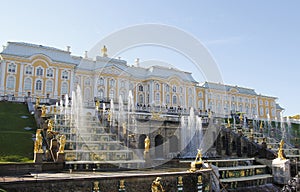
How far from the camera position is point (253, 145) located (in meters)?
22.0

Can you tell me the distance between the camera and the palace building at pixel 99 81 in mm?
44344

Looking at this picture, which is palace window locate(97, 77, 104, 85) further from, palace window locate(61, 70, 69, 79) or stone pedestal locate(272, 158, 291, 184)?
stone pedestal locate(272, 158, 291, 184)

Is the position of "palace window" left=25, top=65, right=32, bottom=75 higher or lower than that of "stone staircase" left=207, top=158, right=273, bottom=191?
higher

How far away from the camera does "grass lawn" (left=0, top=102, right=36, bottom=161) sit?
14570 millimetres

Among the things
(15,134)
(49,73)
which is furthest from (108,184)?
(49,73)

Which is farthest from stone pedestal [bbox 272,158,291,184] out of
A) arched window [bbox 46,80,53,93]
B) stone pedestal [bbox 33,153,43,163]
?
arched window [bbox 46,80,53,93]

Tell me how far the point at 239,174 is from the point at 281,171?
327 centimetres

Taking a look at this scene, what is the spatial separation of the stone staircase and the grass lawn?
975 centimetres

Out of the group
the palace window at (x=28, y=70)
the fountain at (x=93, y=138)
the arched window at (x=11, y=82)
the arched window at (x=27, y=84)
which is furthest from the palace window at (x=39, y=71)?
the fountain at (x=93, y=138)

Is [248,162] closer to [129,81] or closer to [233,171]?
[233,171]

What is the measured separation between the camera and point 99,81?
51000 millimetres

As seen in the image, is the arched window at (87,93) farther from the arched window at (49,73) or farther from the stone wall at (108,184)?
the stone wall at (108,184)

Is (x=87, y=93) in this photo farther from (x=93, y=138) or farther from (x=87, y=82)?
(x=93, y=138)

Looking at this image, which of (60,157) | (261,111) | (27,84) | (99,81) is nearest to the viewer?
(60,157)
